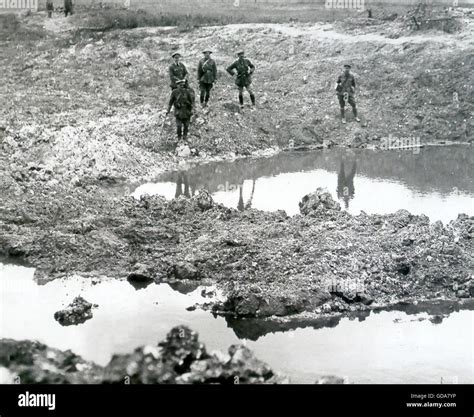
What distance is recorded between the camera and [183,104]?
14.8m

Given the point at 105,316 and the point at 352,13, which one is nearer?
the point at 105,316

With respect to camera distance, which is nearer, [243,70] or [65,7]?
[243,70]

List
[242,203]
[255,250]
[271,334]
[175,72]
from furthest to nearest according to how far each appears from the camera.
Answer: [175,72]
[242,203]
[255,250]
[271,334]

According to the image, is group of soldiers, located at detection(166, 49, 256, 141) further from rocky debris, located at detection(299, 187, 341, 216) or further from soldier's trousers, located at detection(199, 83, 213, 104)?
rocky debris, located at detection(299, 187, 341, 216)

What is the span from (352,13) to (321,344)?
18.2 metres

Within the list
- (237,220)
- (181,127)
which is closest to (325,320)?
(237,220)

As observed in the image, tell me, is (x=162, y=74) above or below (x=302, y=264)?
above

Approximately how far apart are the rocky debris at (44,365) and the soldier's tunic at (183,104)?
8.27m

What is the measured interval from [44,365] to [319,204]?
534cm

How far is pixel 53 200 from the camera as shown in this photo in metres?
11.0

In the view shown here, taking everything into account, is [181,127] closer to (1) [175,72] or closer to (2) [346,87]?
(1) [175,72]
